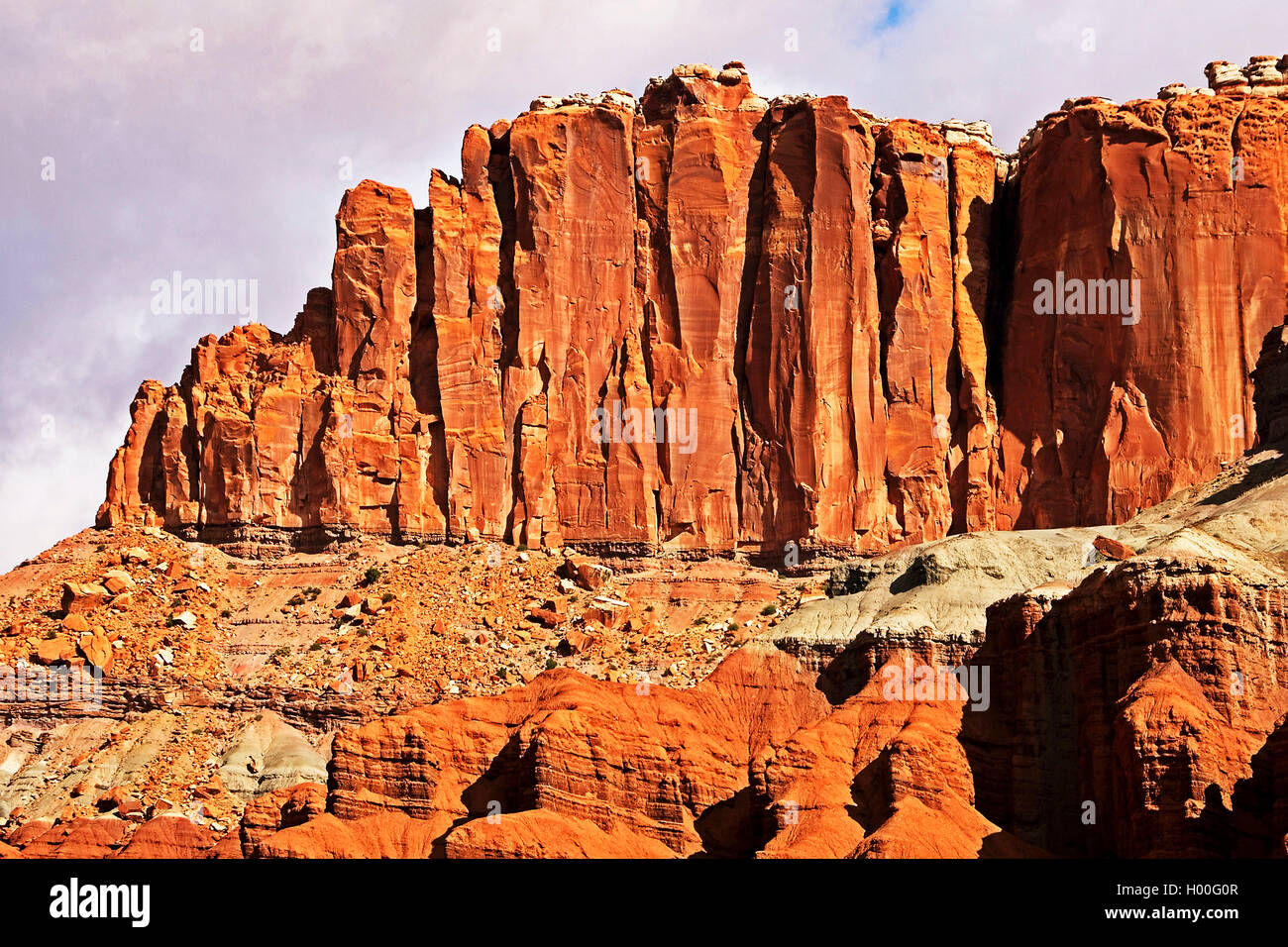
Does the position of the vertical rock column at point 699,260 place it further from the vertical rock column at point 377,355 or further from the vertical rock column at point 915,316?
the vertical rock column at point 377,355

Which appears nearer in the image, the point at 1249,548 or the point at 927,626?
the point at 1249,548

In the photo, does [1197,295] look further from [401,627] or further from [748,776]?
[748,776]

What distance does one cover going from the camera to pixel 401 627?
98.1 meters

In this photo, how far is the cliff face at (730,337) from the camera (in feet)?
358

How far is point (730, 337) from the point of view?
374 feet

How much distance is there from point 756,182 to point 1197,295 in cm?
2323

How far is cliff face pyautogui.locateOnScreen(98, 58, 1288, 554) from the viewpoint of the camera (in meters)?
109

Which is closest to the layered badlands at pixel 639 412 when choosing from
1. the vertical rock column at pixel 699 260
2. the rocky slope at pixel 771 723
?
the vertical rock column at pixel 699 260

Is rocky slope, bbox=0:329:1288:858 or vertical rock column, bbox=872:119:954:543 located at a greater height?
vertical rock column, bbox=872:119:954:543

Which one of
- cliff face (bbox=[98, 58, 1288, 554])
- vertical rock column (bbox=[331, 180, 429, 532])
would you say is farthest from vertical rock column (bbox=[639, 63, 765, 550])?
vertical rock column (bbox=[331, 180, 429, 532])

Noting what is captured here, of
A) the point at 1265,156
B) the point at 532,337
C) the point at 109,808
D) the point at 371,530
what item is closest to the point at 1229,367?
the point at 1265,156

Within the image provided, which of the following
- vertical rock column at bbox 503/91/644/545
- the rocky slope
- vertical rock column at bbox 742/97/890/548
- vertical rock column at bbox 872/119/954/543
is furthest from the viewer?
vertical rock column at bbox 503/91/644/545

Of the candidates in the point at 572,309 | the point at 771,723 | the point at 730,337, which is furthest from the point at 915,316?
the point at 771,723

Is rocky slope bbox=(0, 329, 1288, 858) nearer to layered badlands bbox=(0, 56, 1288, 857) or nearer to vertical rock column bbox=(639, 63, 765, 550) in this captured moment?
layered badlands bbox=(0, 56, 1288, 857)
